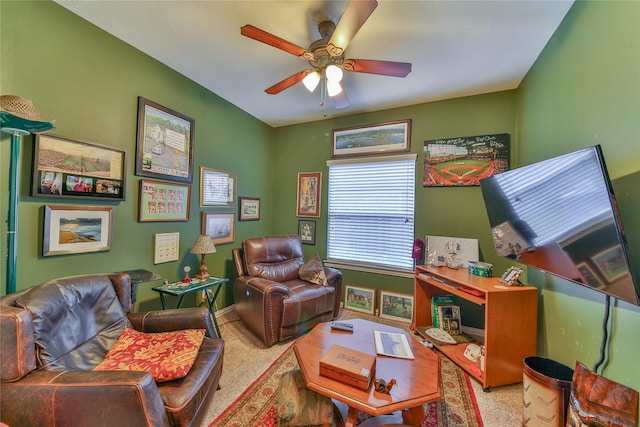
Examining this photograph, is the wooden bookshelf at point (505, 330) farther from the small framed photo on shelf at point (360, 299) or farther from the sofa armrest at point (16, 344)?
the sofa armrest at point (16, 344)

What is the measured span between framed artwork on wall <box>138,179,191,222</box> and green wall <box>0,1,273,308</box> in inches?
2.3

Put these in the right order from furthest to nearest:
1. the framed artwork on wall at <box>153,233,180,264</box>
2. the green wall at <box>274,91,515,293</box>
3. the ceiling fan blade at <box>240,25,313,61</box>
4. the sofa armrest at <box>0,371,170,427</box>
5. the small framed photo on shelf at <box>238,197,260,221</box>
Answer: the small framed photo on shelf at <box>238,197,260,221</box>, the green wall at <box>274,91,515,293</box>, the framed artwork on wall at <box>153,233,180,264</box>, the ceiling fan blade at <box>240,25,313,61</box>, the sofa armrest at <box>0,371,170,427</box>

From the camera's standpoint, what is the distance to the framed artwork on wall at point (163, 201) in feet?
7.40

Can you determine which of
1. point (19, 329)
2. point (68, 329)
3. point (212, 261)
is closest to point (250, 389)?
point (68, 329)

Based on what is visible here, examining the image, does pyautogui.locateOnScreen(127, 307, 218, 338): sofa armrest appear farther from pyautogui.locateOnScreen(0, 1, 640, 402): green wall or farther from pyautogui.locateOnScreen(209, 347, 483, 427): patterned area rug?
pyautogui.locateOnScreen(0, 1, 640, 402): green wall

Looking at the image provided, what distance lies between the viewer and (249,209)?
354cm

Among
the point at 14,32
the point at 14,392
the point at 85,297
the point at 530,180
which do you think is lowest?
the point at 14,392

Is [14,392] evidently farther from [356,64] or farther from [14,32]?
[356,64]

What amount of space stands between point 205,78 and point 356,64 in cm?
175

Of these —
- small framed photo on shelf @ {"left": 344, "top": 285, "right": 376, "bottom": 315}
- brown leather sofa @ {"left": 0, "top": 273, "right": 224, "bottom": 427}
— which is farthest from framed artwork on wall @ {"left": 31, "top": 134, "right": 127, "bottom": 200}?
small framed photo on shelf @ {"left": 344, "top": 285, "right": 376, "bottom": 315}

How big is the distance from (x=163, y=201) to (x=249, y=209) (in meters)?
1.24

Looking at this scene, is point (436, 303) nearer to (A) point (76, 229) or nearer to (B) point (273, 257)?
(B) point (273, 257)

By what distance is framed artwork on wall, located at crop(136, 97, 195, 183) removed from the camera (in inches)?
87.7

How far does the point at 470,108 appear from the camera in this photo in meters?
2.84
